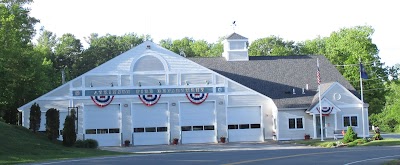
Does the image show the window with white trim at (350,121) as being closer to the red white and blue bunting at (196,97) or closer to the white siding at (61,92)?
the red white and blue bunting at (196,97)

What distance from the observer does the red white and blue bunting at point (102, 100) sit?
50.0m

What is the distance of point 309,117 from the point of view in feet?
170

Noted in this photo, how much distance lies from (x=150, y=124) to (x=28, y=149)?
18090mm

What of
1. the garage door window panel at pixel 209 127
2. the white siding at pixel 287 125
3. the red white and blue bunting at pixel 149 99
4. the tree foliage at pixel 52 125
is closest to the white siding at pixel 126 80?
the red white and blue bunting at pixel 149 99

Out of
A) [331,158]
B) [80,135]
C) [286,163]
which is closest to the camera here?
[286,163]

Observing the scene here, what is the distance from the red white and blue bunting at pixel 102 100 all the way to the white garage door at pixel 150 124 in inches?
79.8

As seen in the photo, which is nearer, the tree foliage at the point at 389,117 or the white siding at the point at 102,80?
the white siding at the point at 102,80

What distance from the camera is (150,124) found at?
50.6m

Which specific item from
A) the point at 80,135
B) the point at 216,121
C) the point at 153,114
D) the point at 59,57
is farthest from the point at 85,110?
the point at 59,57

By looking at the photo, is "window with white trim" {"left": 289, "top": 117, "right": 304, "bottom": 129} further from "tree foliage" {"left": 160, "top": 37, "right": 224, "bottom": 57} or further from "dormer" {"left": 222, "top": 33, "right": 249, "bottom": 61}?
"tree foliage" {"left": 160, "top": 37, "right": 224, "bottom": 57}

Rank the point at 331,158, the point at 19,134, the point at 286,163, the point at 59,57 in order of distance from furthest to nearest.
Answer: the point at 59,57 → the point at 19,134 → the point at 331,158 → the point at 286,163

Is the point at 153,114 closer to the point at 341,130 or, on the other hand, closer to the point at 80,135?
the point at 80,135

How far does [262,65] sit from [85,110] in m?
17.1

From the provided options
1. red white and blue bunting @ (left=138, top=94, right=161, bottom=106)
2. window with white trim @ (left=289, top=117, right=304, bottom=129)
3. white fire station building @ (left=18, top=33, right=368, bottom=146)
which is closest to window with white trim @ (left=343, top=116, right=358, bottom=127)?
white fire station building @ (left=18, top=33, right=368, bottom=146)
